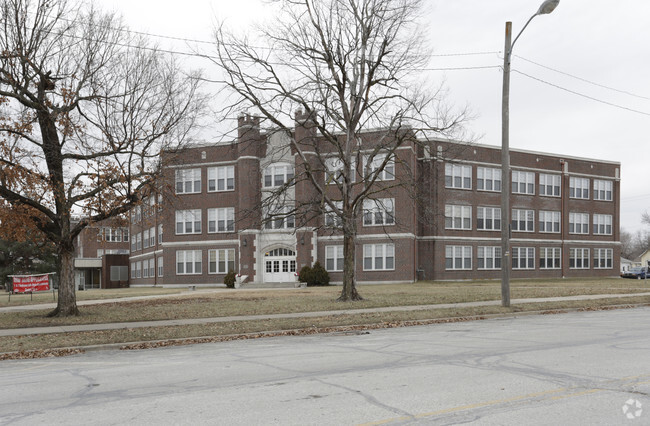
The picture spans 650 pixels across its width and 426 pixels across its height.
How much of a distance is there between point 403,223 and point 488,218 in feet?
32.8

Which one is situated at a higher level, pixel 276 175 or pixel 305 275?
pixel 276 175

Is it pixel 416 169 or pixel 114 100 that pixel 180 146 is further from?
pixel 416 169

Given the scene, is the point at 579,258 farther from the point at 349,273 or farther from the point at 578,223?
the point at 349,273

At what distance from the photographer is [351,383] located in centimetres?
813

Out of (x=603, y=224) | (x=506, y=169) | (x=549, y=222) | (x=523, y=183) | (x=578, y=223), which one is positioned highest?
(x=523, y=183)

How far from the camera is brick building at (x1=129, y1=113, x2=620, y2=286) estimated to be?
46.5 meters

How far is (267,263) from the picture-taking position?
48.2 metres

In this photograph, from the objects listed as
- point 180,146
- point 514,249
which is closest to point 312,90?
point 180,146

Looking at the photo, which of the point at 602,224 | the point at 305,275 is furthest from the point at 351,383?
the point at 602,224

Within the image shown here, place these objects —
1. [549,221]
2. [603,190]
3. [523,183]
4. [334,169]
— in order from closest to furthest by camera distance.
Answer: [334,169] → [523,183] → [549,221] → [603,190]

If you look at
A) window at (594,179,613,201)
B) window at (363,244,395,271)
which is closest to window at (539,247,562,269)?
window at (594,179,613,201)

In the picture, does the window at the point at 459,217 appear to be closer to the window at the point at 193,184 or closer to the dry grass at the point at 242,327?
the window at the point at 193,184

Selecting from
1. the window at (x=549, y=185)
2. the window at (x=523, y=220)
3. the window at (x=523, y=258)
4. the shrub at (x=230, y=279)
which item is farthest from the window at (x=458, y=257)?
the shrub at (x=230, y=279)

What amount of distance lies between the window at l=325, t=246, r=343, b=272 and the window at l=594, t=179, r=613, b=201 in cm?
2709
